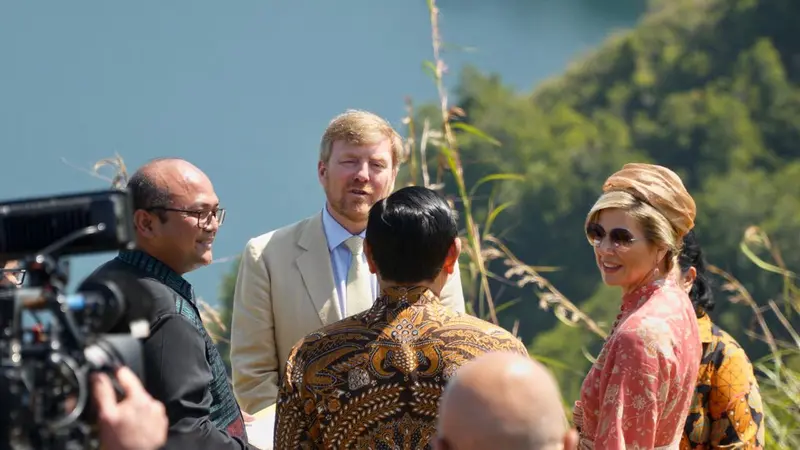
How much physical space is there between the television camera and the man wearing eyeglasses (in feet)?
1.91

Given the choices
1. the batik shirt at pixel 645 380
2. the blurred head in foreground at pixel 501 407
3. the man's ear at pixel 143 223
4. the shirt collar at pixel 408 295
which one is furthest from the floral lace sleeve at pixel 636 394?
the man's ear at pixel 143 223

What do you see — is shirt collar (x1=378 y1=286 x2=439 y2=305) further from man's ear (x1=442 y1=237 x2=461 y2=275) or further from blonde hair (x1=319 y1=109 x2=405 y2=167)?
blonde hair (x1=319 y1=109 x2=405 y2=167)

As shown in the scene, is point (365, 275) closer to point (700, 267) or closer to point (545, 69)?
point (700, 267)

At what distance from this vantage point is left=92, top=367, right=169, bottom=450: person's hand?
189 centimetres

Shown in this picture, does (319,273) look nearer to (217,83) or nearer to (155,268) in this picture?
(155,268)

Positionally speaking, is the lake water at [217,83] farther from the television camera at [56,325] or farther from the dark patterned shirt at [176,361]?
the television camera at [56,325]

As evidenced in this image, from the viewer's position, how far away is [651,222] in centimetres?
337

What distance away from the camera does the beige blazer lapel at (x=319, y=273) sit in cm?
399

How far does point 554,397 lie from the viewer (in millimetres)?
1982

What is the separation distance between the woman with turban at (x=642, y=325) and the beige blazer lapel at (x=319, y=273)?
932 millimetres

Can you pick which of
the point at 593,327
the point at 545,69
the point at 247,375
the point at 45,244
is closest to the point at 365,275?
the point at 247,375

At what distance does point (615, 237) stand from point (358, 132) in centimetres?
103

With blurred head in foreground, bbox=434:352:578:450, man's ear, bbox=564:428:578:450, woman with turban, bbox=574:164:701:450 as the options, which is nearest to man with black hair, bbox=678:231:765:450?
woman with turban, bbox=574:164:701:450

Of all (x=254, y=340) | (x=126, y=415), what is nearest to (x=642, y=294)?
(x=254, y=340)
